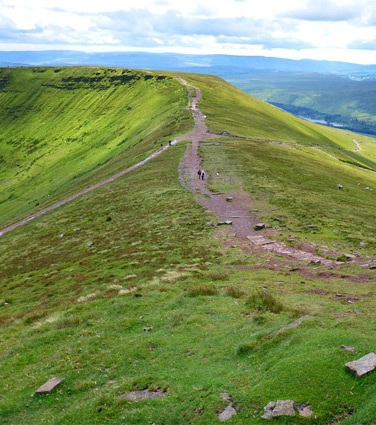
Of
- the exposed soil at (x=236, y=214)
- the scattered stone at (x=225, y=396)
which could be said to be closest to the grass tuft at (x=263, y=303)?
the scattered stone at (x=225, y=396)

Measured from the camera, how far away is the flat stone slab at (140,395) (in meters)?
13.8

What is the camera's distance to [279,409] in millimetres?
11062

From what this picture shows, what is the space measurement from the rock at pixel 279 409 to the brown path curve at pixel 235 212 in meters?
20.1

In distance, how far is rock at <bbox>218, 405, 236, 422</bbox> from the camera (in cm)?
1163

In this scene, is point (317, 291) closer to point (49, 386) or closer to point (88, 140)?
point (49, 386)

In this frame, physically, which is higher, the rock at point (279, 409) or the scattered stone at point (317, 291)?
the rock at point (279, 409)

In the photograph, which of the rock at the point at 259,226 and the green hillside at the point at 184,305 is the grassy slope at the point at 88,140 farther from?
the rock at the point at 259,226

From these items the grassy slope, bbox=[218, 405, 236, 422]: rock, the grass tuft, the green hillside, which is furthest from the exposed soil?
bbox=[218, 405, 236, 422]: rock

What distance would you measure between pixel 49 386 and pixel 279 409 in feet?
35.8

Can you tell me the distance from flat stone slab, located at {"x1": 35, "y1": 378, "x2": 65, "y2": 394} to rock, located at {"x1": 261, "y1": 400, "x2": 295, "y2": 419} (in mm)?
10101

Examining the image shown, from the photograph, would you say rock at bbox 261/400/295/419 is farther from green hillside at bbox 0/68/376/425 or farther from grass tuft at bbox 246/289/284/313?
grass tuft at bbox 246/289/284/313

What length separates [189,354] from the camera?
16.6 metres

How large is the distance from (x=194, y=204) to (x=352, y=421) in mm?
38390

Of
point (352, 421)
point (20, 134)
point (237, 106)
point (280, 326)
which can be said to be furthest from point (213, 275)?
point (20, 134)
